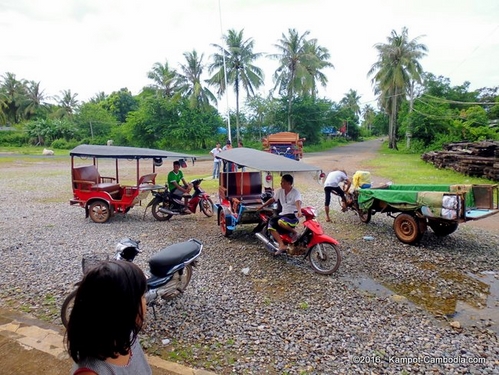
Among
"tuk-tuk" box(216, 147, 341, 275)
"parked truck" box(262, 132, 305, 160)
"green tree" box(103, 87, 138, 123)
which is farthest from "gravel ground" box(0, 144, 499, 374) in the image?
"green tree" box(103, 87, 138, 123)

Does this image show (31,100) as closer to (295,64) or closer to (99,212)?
(295,64)

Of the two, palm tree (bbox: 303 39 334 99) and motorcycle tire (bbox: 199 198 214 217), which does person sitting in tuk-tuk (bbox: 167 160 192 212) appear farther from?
palm tree (bbox: 303 39 334 99)

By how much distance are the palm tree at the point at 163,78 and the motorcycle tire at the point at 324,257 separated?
115 feet

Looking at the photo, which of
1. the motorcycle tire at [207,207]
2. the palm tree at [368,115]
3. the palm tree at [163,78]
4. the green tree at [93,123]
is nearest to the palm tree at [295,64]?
the palm tree at [163,78]

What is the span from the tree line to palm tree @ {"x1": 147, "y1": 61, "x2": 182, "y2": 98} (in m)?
0.11

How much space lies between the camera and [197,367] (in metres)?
3.23

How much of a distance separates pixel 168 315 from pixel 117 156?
16.7 feet

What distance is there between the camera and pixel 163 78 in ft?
129

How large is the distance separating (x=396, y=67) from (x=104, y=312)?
128 ft

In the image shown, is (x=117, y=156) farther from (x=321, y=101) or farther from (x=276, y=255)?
(x=321, y=101)

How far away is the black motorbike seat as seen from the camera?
4.03 metres

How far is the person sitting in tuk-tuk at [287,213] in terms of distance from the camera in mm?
5832

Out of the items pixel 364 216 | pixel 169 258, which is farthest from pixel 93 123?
pixel 169 258

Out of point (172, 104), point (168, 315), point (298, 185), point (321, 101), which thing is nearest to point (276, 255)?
point (168, 315)
